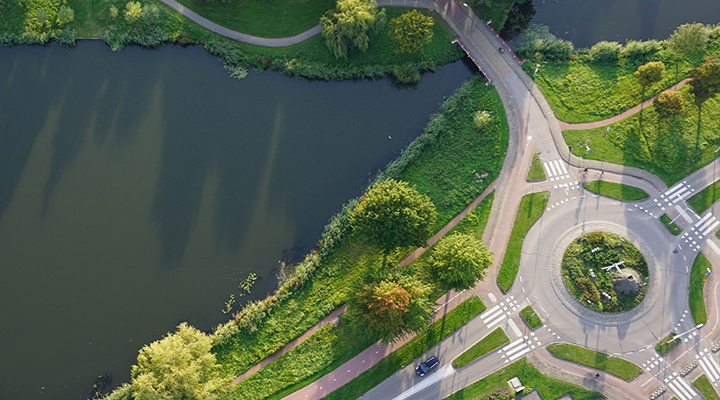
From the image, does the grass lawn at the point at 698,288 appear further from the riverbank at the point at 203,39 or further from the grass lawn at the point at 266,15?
the grass lawn at the point at 266,15

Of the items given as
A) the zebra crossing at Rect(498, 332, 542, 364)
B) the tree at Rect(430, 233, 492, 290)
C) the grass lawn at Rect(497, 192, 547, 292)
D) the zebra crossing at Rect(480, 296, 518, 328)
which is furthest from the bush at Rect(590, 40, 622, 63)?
the zebra crossing at Rect(498, 332, 542, 364)

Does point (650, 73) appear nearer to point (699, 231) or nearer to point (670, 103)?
point (670, 103)

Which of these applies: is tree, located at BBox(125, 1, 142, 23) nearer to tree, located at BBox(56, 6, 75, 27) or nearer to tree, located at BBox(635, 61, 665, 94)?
tree, located at BBox(56, 6, 75, 27)

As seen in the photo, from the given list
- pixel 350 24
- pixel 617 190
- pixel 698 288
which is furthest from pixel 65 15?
pixel 698 288

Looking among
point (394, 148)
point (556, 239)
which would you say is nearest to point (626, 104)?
point (556, 239)

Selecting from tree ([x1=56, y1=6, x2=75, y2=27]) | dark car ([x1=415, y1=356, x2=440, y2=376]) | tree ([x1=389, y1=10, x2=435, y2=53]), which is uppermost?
tree ([x1=56, y1=6, x2=75, y2=27])

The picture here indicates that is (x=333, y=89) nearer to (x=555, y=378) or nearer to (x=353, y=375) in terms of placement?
(x=353, y=375)
